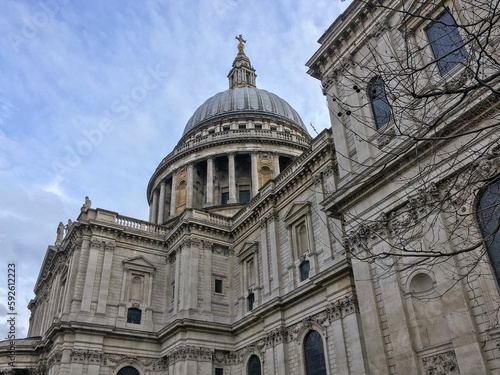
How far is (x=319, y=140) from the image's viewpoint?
25.7 metres

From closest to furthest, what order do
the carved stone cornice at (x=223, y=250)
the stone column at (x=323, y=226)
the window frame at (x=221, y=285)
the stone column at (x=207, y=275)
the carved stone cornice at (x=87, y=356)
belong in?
1. the stone column at (x=323, y=226)
2. the carved stone cornice at (x=87, y=356)
3. the stone column at (x=207, y=275)
4. the window frame at (x=221, y=285)
5. the carved stone cornice at (x=223, y=250)

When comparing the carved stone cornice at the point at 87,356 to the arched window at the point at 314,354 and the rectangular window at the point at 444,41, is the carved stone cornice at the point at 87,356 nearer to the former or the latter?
the arched window at the point at 314,354

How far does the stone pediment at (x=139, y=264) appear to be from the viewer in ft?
104

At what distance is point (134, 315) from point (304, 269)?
1285 cm

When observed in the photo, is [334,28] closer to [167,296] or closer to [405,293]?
[405,293]

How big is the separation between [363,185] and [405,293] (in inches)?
165

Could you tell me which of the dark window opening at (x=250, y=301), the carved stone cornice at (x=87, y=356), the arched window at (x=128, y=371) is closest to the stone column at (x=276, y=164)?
the dark window opening at (x=250, y=301)

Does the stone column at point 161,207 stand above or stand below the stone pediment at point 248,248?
above

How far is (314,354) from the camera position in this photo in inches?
882

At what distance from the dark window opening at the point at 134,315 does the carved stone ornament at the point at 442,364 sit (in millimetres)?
21633

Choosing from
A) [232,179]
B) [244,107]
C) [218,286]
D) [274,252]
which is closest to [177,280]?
[218,286]

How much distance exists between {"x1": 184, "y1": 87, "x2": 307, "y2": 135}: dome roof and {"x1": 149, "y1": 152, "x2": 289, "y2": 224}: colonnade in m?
9.30

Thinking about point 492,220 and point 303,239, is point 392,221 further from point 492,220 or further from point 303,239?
point 303,239

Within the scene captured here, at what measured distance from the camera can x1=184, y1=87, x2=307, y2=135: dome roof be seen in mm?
54656
